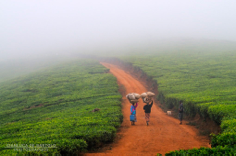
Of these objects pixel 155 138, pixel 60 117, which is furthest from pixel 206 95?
pixel 60 117

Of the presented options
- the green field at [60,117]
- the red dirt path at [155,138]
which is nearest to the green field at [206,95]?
the red dirt path at [155,138]

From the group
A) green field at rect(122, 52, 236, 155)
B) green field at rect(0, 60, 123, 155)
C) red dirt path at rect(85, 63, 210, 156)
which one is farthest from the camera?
green field at rect(122, 52, 236, 155)

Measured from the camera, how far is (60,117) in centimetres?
1844

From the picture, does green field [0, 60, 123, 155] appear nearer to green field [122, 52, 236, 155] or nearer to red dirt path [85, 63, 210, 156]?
red dirt path [85, 63, 210, 156]

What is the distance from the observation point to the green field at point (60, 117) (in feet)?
36.1

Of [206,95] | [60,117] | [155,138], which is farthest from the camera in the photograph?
[206,95]

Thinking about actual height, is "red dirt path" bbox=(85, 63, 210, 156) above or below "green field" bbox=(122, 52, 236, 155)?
below

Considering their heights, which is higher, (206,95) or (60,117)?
(206,95)

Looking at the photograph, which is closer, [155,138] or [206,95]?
[155,138]

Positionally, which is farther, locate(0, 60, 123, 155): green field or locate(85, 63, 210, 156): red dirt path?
locate(85, 63, 210, 156): red dirt path

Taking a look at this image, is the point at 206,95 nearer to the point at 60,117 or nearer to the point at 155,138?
the point at 155,138

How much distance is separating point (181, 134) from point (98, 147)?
22.9 feet

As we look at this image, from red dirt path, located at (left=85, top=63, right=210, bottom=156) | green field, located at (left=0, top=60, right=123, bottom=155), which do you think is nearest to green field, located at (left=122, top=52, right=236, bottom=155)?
red dirt path, located at (left=85, top=63, right=210, bottom=156)

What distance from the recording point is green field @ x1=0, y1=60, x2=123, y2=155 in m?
11.0
